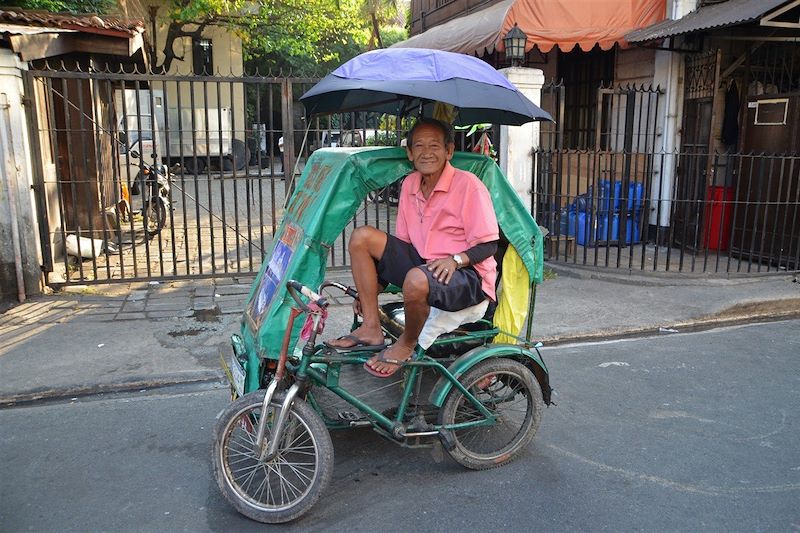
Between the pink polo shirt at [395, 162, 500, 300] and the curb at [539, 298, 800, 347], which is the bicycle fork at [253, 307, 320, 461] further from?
the curb at [539, 298, 800, 347]

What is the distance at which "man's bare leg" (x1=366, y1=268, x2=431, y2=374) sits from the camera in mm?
3629

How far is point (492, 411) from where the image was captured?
404 centimetres

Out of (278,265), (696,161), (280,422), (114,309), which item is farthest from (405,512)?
(696,161)

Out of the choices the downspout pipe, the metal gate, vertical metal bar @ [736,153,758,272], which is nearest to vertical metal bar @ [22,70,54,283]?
the metal gate

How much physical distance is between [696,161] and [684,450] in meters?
6.24

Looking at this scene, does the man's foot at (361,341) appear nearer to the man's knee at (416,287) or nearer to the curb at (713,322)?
the man's knee at (416,287)

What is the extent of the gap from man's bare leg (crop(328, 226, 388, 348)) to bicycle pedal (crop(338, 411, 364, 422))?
0.46 meters

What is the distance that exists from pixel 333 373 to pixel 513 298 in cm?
125

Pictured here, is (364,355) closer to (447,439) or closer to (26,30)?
(447,439)

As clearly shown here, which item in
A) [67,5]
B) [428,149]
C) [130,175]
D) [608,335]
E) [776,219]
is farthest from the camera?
[67,5]

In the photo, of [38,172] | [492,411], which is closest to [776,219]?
[492,411]

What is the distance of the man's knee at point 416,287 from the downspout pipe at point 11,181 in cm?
515

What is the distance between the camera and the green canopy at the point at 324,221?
3.70 m

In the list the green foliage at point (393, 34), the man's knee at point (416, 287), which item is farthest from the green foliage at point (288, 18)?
the man's knee at point (416, 287)
